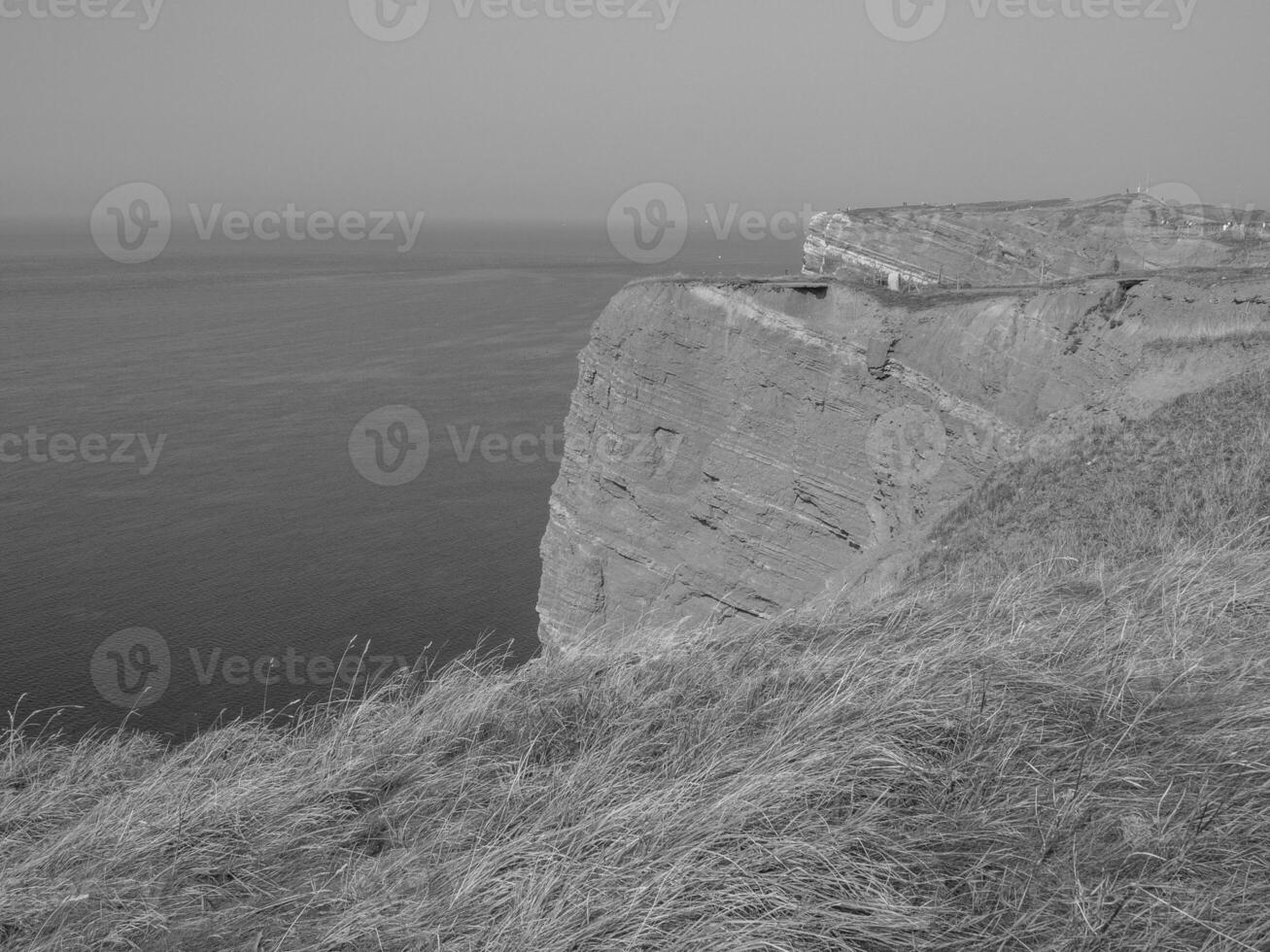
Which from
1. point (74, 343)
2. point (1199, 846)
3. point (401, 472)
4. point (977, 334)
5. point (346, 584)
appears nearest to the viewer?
point (1199, 846)

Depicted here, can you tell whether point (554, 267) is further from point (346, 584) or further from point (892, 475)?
point (892, 475)

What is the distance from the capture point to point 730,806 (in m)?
3.51

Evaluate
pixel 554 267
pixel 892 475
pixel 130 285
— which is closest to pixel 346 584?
pixel 892 475

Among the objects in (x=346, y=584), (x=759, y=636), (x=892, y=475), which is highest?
(x=759, y=636)

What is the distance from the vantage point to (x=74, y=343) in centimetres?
6706

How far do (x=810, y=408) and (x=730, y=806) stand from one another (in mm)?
19229

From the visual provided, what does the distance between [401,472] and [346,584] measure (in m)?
11.8

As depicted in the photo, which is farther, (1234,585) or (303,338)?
(303,338)

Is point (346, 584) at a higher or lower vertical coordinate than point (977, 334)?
lower

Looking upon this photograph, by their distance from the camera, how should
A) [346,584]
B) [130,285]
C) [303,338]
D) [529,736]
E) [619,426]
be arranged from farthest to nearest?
[130,285], [303,338], [346,584], [619,426], [529,736]

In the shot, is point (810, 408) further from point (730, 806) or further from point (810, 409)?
point (730, 806)

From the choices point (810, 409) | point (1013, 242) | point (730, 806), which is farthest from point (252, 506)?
point (730, 806)

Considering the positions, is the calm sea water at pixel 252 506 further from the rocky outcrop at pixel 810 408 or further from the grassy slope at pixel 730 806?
the rocky outcrop at pixel 810 408

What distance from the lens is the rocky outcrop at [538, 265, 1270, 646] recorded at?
18.9m
